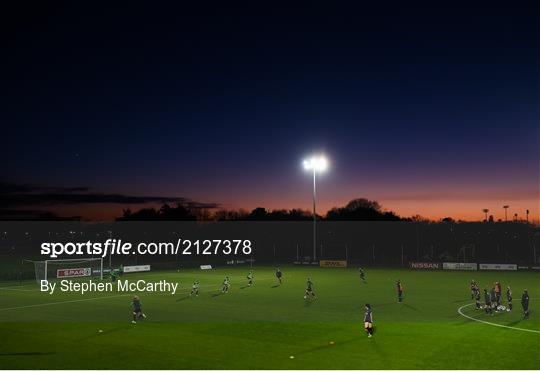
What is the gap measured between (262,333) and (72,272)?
148ft

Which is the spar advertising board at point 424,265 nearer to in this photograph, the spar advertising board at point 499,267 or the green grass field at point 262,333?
the spar advertising board at point 499,267

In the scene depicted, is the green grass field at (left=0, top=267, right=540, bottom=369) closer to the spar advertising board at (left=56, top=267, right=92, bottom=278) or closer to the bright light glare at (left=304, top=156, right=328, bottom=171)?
the spar advertising board at (left=56, top=267, right=92, bottom=278)

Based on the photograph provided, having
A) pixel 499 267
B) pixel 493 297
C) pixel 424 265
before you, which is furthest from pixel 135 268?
pixel 493 297

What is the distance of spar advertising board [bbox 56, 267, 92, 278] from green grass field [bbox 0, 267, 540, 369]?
17673 mm

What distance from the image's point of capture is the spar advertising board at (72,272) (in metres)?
64.1

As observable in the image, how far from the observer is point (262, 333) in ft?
91.4

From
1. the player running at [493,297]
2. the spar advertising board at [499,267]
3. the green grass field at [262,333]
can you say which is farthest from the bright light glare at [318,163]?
the player running at [493,297]

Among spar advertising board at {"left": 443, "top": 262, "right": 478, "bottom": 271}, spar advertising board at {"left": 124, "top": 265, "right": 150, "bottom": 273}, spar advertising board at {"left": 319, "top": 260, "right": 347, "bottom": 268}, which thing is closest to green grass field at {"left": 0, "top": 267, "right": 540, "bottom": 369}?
spar advertising board at {"left": 124, "top": 265, "right": 150, "bottom": 273}

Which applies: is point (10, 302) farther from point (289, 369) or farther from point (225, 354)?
point (289, 369)

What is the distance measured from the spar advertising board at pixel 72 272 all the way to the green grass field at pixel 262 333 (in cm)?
1767

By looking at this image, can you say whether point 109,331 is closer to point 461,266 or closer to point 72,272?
point 72,272

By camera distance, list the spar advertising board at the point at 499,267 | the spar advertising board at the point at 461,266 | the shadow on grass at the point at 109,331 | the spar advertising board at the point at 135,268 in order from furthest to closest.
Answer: the spar advertising board at the point at 461,266 < the spar advertising board at the point at 135,268 < the spar advertising board at the point at 499,267 < the shadow on grass at the point at 109,331

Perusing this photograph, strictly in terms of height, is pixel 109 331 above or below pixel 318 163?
below

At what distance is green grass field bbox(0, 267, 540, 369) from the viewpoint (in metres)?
21.7
